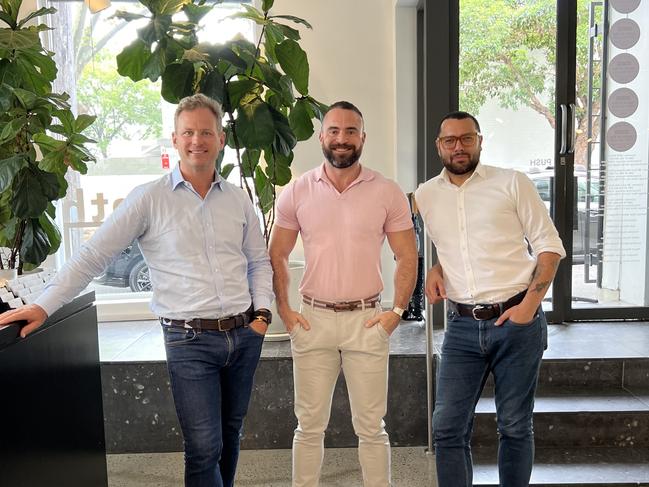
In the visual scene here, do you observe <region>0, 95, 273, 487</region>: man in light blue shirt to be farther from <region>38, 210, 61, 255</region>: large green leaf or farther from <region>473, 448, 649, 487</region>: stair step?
<region>473, 448, 649, 487</region>: stair step

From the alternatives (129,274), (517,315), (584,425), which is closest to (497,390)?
(517,315)

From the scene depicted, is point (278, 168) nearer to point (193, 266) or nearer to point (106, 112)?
point (193, 266)

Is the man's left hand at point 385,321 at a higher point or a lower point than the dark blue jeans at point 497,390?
higher

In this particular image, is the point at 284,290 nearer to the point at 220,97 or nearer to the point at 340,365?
the point at 340,365

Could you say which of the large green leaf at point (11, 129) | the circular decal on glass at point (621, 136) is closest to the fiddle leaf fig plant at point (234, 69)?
the large green leaf at point (11, 129)

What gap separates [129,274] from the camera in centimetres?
477

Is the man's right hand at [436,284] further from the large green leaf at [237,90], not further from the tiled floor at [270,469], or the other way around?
the large green leaf at [237,90]

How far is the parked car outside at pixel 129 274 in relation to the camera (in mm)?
4754

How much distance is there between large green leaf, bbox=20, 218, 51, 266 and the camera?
285 centimetres

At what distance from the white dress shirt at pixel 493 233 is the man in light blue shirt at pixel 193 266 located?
30.1 inches

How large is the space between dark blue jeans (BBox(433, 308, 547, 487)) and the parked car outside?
306 centimetres

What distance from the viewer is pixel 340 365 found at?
2404 millimetres

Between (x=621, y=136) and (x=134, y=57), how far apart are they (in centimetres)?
304

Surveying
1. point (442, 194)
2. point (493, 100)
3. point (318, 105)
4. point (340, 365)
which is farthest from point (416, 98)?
point (340, 365)
